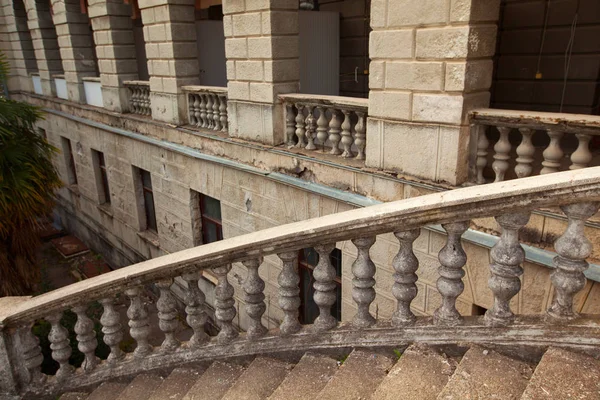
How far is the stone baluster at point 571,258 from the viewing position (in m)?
2.10

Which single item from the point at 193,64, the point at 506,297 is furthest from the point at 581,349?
the point at 193,64

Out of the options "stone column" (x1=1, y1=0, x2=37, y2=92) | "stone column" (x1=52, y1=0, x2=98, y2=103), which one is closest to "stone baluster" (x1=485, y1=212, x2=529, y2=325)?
"stone column" (x1=52, y1=0, x2=98, y2=103)

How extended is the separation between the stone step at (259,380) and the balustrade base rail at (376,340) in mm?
102

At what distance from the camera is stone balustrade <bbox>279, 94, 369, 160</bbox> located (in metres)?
5.43

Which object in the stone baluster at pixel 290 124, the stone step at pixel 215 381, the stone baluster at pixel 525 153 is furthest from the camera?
the stone baluster at pixel 290 124

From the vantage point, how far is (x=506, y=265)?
2309 mm

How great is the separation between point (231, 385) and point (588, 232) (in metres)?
2.96

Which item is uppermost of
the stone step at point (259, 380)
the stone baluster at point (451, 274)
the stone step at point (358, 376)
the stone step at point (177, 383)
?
the stone baluster at point (451, 274)

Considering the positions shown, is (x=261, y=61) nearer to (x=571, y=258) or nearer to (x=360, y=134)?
(x=360, y=134)

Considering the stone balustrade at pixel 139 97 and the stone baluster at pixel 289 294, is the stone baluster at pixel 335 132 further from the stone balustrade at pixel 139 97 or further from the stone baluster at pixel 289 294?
the stone balustrade at pixel 139 97

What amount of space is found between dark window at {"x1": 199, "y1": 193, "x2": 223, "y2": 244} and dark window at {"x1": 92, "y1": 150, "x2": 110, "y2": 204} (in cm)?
493

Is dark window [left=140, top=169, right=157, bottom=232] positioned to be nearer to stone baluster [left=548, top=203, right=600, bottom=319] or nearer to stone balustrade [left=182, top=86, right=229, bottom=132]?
stone balustrade [left=182, top=86, right=229, bottom=132]

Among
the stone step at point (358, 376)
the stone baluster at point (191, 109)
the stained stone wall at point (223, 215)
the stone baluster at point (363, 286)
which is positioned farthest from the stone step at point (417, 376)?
the stone baluster at point (191, 109)

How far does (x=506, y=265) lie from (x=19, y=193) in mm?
6746
